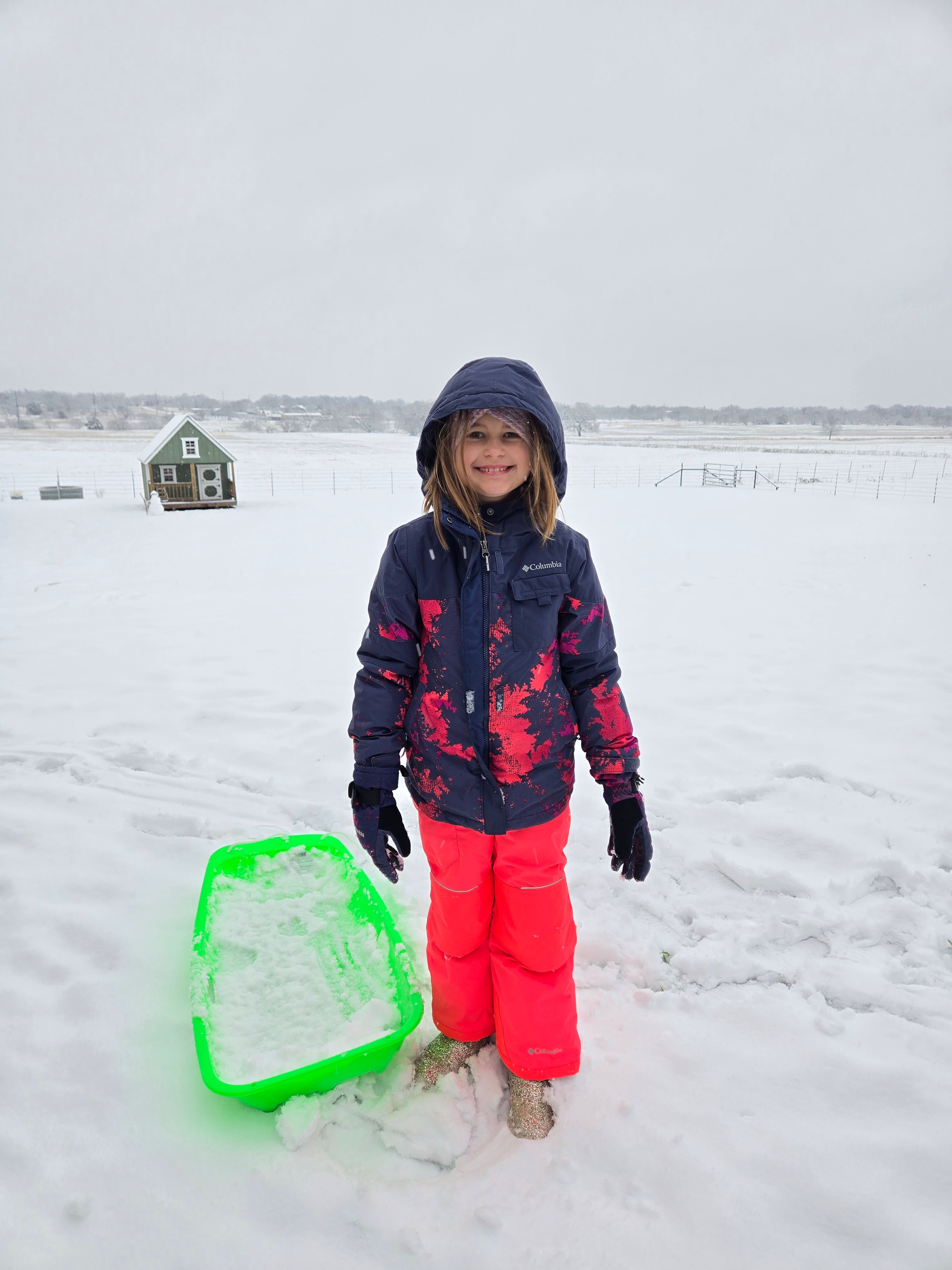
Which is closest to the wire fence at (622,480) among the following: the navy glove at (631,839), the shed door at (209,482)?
the shed door at (209,482)

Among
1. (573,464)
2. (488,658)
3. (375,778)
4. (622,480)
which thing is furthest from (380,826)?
(573,464)

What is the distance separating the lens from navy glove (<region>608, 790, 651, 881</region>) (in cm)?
184

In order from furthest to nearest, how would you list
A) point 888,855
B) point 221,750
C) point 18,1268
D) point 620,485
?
point 620,485
point 221,750
point 888,855
point 18,1268

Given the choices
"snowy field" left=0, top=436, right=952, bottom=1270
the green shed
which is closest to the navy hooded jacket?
"snowy field" left=0, top=436, right=952, bottom=1270

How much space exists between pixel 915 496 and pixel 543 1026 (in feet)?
72.7

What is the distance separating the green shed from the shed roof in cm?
2

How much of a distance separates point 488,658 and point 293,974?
1297mm

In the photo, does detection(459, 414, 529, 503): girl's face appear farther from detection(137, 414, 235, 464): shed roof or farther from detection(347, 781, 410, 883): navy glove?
detection(137, 414, 235, 464): shed roof

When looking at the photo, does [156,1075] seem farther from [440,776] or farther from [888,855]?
[888,855]

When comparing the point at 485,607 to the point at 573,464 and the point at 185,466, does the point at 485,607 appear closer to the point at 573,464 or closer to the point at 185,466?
the point at 185,466

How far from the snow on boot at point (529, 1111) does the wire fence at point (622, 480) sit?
20.0 metres

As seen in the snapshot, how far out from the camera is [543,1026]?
180 centimetres

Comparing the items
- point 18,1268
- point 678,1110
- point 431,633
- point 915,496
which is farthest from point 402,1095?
point 915,496

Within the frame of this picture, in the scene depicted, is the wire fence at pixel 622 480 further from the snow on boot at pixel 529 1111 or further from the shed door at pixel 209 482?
the snow on boot at pixel 529 1111
